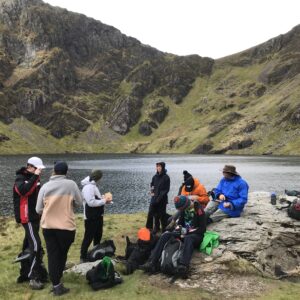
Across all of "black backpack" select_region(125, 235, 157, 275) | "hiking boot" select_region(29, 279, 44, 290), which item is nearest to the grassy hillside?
"hiking boot" select_region(29, 279, 44, 290)

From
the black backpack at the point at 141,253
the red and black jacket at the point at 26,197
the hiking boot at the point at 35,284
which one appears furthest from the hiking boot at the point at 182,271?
the red and black jacket at the point at 26,197

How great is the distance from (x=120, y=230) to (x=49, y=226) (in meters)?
10.8

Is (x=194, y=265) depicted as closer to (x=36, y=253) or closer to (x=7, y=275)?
(x=36, y=253)

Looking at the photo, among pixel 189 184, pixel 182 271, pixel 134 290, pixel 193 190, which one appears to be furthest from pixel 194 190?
pixel 134 290

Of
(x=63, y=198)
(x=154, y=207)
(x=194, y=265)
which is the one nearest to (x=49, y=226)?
(x=63, y=198)

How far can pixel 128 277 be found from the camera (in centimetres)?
1310

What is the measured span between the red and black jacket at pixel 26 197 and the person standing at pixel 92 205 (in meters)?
2.66

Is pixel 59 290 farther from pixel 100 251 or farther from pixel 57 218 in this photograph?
pixel 100 251

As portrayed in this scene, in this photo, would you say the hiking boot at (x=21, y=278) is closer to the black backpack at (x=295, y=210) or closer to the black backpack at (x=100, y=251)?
the black backpack at (x=100, y=251)

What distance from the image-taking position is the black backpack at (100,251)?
1461 centimetres

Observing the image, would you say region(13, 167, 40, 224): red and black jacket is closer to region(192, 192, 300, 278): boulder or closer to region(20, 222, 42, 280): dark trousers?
region(20, 222, 42, 280): dark trousers

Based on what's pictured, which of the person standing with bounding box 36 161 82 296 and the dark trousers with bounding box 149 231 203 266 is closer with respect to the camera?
the person standing with bounding box 36 161 82 296

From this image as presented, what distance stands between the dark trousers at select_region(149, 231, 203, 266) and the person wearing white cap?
3.94 metres

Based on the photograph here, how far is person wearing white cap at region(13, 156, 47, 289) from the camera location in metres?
12.0
